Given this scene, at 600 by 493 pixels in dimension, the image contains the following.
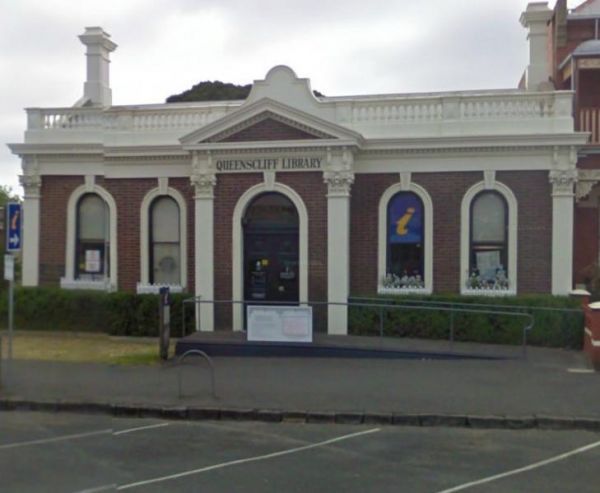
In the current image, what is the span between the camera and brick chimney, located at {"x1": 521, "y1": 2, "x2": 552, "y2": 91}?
19344 millimetres

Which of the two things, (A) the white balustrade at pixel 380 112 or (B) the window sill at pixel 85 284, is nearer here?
(A) the white balustrade at pixel 380 112

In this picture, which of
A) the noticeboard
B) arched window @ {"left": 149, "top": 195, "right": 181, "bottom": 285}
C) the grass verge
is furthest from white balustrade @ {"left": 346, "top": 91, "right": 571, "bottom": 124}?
the grass verge

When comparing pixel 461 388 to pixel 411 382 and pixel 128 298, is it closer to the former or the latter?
pixel 411 382

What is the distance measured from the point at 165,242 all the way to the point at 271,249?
2806mm

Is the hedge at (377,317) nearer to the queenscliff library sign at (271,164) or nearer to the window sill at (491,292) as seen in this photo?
the window sill at (491,292)

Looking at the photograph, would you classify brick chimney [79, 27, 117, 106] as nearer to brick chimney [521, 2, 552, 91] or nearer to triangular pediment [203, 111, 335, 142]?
triangular pediment [203, 111, 335, 142]

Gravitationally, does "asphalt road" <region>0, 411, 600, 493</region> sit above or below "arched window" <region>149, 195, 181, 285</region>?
below

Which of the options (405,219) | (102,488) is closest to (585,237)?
(405,219)

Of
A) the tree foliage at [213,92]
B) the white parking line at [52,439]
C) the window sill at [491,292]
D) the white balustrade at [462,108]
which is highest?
the tree foliage at [213,92]

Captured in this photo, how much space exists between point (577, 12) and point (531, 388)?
48.0ft

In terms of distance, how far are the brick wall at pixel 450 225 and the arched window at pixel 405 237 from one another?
309 millimetres

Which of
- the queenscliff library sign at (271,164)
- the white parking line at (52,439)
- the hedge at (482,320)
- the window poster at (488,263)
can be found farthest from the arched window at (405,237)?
the white parking line at (52,439)

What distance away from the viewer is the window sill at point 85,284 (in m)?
19.3

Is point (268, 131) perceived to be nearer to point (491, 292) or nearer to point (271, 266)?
point (271, 266)
